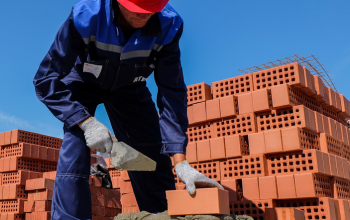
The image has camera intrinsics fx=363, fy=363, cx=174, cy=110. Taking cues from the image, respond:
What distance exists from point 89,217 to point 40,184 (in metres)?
6.38

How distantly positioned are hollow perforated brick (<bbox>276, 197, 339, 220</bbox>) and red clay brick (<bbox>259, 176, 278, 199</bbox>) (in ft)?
1.03

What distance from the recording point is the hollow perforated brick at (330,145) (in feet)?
17.4

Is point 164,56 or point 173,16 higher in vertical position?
point 173,16

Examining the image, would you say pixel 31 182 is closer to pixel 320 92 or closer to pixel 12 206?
pixel 12 206

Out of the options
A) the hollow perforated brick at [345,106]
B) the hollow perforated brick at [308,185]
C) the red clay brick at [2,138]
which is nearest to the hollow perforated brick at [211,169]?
the hollow perforated brick at [308,185]

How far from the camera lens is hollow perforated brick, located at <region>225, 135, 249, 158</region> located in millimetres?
5230

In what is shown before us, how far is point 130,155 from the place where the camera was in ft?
8.23

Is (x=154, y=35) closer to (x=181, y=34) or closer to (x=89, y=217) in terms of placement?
(x=181, y=34)

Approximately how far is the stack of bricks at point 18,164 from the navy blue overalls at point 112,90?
677 centimetres

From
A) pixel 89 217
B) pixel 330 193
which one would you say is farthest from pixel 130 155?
pixel 330 193

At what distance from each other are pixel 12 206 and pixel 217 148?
6079 mm

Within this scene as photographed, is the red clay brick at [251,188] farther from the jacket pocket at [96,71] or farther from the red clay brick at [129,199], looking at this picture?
the jacket pocket at [96,71]

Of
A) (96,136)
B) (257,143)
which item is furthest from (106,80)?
(257,143)

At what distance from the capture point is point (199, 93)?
5.92 metres
